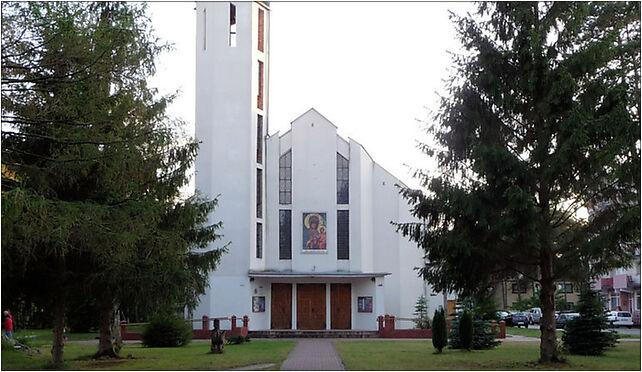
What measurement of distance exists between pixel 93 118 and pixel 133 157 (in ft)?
3.64

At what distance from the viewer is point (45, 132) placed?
1401 centimetres

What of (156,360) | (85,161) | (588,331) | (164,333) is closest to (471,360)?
(588,331)

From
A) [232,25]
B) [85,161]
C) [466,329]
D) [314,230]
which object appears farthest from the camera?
[314,230]

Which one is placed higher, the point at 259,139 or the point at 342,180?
the point at 259,139

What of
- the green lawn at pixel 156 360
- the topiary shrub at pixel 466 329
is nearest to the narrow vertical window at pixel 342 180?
the green lawn at pixel 156 360

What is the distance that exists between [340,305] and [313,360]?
64.2 ft

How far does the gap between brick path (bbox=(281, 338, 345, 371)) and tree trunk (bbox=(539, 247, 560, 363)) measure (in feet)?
16.6

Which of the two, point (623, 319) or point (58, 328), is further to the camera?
point (623, 319)

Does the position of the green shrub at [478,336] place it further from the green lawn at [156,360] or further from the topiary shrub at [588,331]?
the green lawn at [156,360]

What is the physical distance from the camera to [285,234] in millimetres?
41094

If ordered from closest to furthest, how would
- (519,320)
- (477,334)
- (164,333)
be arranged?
(477,334) < (164,333) < (519,320)

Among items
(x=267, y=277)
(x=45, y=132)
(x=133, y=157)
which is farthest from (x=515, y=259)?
(x=267, y=277)

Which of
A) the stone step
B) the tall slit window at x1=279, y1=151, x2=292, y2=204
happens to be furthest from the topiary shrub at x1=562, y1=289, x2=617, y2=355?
the tall slit window at x1=279, y1=151, x2=292, y2=204

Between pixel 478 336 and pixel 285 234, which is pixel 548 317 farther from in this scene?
pixel 285 234
